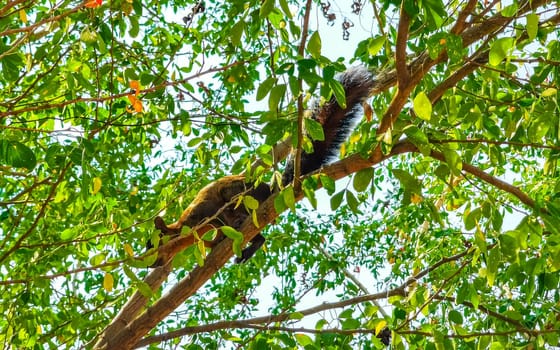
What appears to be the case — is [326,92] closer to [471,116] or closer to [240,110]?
[471,116]

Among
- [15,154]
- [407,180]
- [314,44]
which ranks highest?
[15,154]

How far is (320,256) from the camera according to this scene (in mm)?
5652

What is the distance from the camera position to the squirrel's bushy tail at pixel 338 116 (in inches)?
136

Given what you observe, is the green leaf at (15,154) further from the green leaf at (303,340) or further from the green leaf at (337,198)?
the green leaf at (303,340)

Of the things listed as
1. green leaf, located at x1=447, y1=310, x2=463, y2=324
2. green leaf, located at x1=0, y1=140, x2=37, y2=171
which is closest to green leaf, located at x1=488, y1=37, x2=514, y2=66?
green leaf, located at x1=447, y1=310, x2=463, y2=324

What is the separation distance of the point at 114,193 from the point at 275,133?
6.25 ft

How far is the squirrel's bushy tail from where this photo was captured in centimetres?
346

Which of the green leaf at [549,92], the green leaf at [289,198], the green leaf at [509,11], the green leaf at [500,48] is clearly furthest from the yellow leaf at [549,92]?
the green leaf at [289,198]

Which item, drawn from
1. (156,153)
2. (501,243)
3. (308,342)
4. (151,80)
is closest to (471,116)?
(501,243)

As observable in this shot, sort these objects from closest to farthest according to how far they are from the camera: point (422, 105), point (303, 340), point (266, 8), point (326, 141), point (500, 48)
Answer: point (266, 8)
point (422, 105)
point (500, 48)
point (303, 340)
point (326, 141)

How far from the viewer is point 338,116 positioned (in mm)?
3748

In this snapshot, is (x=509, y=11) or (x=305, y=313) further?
(x=305, y=313)

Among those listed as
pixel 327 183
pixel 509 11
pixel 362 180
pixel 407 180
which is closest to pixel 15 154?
pixel 327 183

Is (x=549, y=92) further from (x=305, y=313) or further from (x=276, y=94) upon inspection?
(x=305, y=313)
